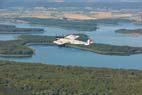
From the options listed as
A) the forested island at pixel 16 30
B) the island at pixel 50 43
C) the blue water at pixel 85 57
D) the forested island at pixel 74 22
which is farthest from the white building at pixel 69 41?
the forested island at pixel 74 22

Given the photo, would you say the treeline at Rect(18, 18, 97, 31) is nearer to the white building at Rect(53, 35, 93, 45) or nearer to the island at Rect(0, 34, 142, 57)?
the island at Rect(0, 34, 142, 57)

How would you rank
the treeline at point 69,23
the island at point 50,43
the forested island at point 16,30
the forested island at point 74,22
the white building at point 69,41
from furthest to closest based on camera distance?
the forested island at point 74,22, the treeline at point 69,23, the forested island at point 16,30, the white building at point 69,41, the island at point 50,43

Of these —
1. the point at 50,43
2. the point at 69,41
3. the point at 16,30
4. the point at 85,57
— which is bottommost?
the point at 16,30

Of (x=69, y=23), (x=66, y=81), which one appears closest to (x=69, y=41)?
(x=66, y=81)

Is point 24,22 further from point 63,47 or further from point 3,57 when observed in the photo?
point 3,57

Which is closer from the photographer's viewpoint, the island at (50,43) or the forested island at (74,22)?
the island at (50,43)

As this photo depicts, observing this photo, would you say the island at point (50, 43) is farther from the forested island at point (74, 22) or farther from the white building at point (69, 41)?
the forested island at point (74, 22)

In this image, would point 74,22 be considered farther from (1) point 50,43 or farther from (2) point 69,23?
(1) point 50,43

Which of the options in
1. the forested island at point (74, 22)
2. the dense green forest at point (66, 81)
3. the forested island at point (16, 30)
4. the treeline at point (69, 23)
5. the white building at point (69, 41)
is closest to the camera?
the dense green forest at point (66, 81)
